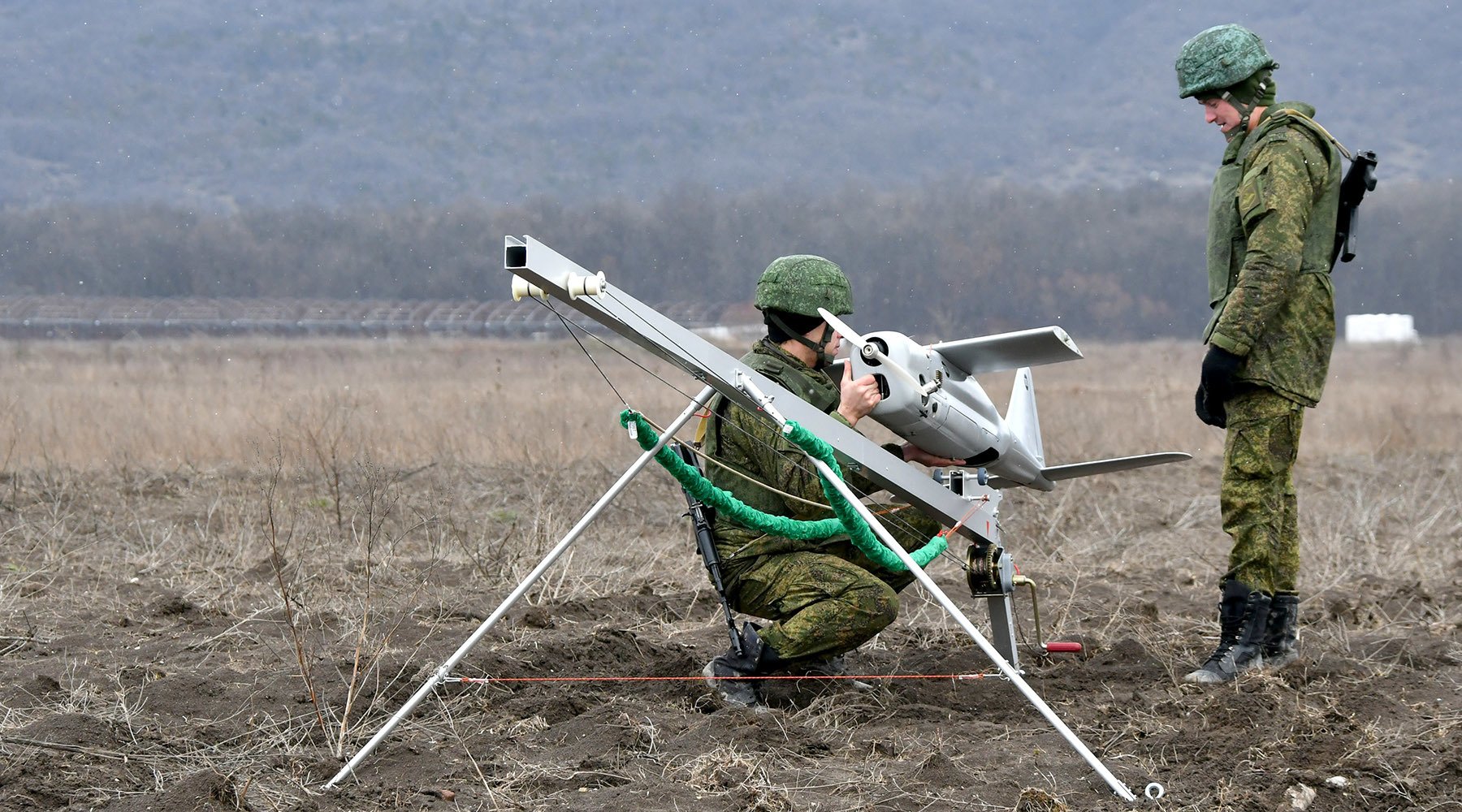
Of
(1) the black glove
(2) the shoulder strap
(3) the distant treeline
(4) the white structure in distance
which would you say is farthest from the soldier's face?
(3) the distant treeline

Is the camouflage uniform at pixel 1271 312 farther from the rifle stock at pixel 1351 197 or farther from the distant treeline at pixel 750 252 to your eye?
the distant treeline at pixel 750 252

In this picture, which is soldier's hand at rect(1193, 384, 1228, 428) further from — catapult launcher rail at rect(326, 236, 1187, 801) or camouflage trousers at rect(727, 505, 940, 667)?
camouflage trousers at rect(727, 505, 940, 667)

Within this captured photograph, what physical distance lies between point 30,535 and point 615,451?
4787mm

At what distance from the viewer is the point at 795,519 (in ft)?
16.4

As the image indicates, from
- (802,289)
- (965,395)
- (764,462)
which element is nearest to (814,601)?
(764,462)

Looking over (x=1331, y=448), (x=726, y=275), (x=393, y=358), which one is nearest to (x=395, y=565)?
(x=1331, y=448)

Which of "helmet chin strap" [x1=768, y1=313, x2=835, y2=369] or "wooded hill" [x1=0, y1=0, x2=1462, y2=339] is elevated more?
"wooded hill" [x1=0, y1=0, x2=1462, y2=339]

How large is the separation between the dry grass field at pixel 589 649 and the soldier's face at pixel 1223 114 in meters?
2.02

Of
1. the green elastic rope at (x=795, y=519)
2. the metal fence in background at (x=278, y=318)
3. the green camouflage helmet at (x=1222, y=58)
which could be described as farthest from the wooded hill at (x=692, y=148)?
the green elastic rope at (x=795, y=519)

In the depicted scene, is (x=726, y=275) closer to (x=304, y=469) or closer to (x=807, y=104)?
(x=304, y=469)

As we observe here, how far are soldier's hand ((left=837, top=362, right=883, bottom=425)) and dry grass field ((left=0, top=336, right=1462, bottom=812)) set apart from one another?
0.85 meters

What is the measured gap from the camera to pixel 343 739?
14.2 feet

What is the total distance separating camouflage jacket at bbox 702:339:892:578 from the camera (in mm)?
4871

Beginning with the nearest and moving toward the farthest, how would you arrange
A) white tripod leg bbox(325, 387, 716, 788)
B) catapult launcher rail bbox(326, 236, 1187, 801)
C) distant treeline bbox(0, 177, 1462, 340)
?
catapult launcher rail bbox(326, 236, 1187, 801)
white tripod leg bbox(325, 387, 716, 788)
distant treeline bbox(0, 177, 1462, 340)
